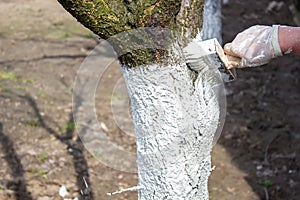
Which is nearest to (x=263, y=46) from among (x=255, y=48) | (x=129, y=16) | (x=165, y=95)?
(x=255, y=48)

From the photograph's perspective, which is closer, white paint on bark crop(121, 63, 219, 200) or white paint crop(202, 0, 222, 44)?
white paint on bark crop(121, 63, 219, 200)

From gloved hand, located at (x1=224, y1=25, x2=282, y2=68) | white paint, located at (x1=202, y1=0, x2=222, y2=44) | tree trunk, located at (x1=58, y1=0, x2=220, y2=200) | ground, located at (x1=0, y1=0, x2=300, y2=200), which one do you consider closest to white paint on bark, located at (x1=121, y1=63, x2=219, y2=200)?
tree trunk, located at (x1=58, y1=0, x2=220, y2=200)

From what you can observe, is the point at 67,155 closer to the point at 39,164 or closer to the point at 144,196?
the point at 39,164

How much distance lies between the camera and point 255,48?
6.28 feet

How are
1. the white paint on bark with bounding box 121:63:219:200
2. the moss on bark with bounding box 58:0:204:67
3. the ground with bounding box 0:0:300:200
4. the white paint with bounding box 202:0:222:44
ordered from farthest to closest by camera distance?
1. the white paint with bounding box 202:0:222:44
2. the ground with bounding box 0:0:300:200
3. the white paint on bark with bounding box 121:63:219:200
4. the moss on bark with bounding box 58:0:204:67

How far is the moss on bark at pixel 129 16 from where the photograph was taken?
176 cm

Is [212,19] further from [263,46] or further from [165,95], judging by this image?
[165,95]

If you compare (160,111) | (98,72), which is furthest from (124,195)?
(98,72)

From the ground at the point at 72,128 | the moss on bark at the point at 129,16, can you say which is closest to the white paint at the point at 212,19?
the ground at the point at 72,128

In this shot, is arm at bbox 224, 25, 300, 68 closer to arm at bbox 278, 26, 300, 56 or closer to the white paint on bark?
arm at bbox 278, 26, 300, 56

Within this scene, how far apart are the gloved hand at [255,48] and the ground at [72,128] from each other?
193cm

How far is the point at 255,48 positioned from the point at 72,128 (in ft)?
9.25

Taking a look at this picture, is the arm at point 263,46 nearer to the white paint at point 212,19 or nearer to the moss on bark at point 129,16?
the moss on bark at point 129,16

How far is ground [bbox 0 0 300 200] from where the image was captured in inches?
150
